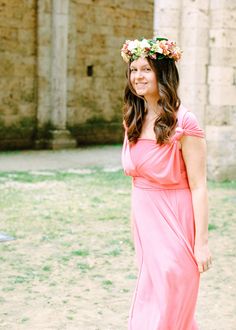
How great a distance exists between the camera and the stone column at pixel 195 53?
33.0 feet

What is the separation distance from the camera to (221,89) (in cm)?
1012

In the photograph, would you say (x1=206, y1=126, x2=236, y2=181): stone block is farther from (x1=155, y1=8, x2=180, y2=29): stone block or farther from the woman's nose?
the woman's nose

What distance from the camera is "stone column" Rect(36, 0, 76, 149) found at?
49.2ft

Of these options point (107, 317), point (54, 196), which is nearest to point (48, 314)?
point (107, 317)

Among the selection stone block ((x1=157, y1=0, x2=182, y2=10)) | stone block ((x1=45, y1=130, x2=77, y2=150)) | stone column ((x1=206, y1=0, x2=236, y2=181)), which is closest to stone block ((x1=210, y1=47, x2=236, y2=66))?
stone column ((x1=206, y1=0, x2=236, y2=181))

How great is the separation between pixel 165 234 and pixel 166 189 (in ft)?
0.68

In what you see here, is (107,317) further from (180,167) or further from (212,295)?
(180,167)

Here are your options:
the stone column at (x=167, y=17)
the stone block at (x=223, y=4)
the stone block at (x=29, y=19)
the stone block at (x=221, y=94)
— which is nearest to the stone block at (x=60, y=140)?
the stone block at (x=29, y=19)

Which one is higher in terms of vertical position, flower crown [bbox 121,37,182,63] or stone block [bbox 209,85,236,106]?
flower crown [bbox 121,37,182,63]

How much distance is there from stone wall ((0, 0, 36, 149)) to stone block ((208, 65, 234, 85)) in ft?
20.0

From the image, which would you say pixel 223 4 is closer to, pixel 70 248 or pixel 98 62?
pixel 70 248

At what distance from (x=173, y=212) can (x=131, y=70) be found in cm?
70

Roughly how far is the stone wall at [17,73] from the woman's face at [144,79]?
39.8 feet

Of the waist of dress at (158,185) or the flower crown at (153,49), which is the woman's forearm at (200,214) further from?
the flower crown at (153,49)
